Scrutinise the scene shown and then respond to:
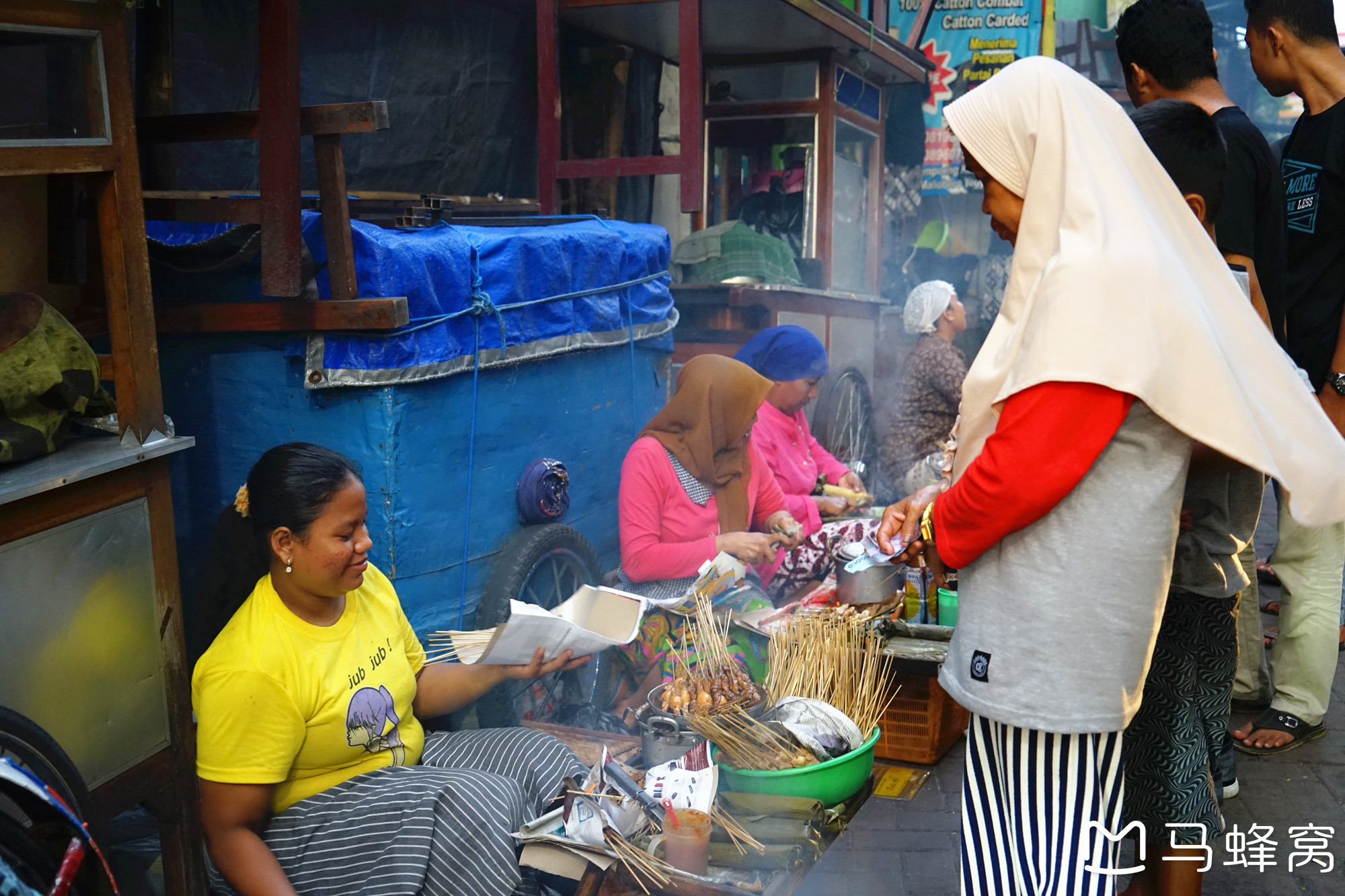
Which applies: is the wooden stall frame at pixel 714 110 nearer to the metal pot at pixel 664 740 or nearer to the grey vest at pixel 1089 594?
the metal pot at pixel 664 740

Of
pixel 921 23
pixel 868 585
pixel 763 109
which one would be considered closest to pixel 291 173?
pixel 868 585

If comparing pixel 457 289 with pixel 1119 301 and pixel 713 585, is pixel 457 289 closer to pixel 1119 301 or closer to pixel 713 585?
pixel 713 585

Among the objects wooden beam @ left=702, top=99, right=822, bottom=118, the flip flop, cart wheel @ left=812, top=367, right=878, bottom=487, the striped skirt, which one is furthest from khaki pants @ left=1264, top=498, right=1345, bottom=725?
wooden beam @ left=702, top=99, right=822, bottom=118

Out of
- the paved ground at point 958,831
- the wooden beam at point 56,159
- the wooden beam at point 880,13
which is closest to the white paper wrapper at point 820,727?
the paved ground at point 958,831

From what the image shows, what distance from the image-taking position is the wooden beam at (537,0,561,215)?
536 centimetres

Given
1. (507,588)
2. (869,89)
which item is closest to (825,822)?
(507,588)

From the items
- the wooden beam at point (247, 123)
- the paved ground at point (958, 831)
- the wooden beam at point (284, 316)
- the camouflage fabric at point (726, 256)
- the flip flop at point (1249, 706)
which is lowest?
the paved ground at point (958, 831)

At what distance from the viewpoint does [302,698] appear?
8.21 ft

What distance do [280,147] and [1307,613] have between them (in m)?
3.76

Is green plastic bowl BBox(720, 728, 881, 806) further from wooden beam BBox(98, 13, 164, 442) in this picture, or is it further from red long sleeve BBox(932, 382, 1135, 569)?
wooden beam BBox(98, 13, 164, 442)

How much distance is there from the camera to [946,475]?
7.95ft

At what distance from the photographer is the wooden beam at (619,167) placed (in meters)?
5.24

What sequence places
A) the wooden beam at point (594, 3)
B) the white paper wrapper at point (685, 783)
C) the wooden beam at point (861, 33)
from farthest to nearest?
the wooden beam at point (861, 33)
the wooden beam at point (594, 3)
the white paper wrapper at point (685, 783)

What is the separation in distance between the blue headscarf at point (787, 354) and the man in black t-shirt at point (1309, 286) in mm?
2096
